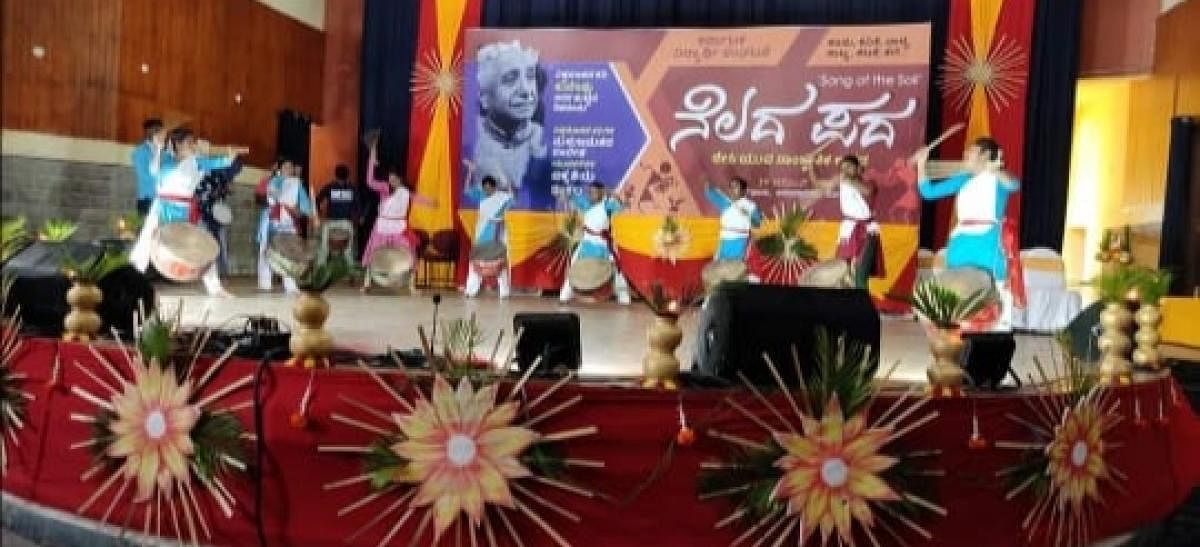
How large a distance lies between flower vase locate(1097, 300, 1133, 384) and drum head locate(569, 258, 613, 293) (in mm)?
5350

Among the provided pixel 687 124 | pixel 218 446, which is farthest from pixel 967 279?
pixel 218 446

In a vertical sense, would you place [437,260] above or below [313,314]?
below

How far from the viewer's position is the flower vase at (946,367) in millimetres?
2779

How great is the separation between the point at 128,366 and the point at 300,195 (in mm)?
5922

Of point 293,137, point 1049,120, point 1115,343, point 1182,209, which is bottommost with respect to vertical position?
point 1115,343

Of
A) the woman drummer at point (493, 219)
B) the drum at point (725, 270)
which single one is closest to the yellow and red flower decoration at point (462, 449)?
the drum at point (725, 270)

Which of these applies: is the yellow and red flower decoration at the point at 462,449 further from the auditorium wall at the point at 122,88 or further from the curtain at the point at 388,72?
the curtain at the point at 388,72

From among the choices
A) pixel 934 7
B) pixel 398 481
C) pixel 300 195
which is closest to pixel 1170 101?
pixel 934 7

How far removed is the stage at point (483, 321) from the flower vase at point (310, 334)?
743 mm

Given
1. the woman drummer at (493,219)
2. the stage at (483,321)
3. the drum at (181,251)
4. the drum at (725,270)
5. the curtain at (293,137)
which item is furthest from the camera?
the curtain at (293,137)

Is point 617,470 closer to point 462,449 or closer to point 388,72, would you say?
point 462,449

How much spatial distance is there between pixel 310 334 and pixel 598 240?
6.19m

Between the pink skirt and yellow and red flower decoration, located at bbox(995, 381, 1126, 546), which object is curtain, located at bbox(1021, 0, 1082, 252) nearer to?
the pink skirt

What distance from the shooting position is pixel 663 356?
270 centimetres
